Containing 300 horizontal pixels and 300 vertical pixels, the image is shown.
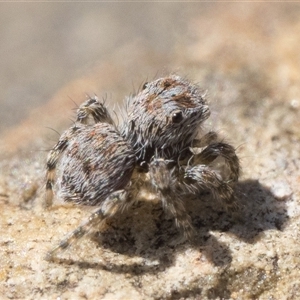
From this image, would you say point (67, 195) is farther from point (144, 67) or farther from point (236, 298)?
point (144, 67)

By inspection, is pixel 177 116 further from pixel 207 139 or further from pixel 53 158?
pixel 53 158

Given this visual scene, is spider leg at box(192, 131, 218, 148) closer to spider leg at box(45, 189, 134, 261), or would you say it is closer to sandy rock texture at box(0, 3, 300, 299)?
sandy rock texture at box(0, 3, 300, 299)

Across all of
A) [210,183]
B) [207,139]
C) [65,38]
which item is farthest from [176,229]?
[65,38]

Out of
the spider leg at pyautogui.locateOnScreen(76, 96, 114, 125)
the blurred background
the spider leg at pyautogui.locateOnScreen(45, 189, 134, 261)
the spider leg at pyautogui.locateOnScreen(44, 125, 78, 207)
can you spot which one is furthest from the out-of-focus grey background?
the spider leg at pyautogui.locateOnScreen(45, 189, 134, 261)

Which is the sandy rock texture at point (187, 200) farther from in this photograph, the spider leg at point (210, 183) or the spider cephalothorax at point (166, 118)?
the spider cephalothorax at point (166, 118)

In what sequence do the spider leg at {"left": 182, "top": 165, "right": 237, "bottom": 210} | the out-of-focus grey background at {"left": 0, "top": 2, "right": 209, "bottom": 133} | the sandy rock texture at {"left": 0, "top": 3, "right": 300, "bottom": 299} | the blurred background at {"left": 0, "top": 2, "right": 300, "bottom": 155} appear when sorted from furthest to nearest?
the out-of-focus grey background at {"left": 0, "top": 2, "right": 209, "bottom": 133}
the blurred background at {"left": 0, "top": 2, "right": 300, "bottom": 155}
the spider leg at {"left": 182, "top": 165, "right": 237, "bottom": 210}
the sandy rock texture at {"left": 0, "top": 3, "right": 300, "bottom": 299}
